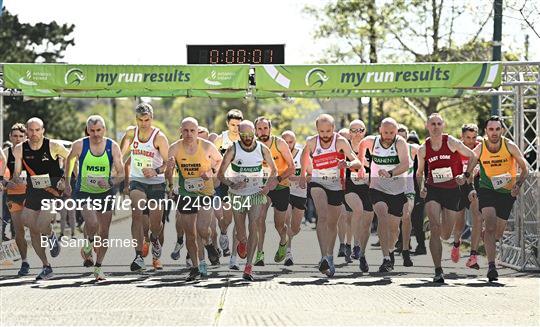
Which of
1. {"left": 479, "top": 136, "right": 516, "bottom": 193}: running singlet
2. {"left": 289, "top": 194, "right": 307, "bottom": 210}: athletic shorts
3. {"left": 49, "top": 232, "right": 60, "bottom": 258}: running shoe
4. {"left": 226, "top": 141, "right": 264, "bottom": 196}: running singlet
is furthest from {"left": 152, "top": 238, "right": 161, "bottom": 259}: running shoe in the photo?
{"left": 479, "top": 136, "right": 516, "bottom": 193}: running singlet

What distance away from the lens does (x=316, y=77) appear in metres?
19.0

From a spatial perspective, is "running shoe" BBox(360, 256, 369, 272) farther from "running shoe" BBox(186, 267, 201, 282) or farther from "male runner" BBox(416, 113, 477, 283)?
"running shoe" BBox(186, 267, 201, 282)

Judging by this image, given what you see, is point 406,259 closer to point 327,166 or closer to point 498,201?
point 498,201

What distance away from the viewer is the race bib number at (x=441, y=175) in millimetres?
15562

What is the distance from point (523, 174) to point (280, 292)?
3726mm

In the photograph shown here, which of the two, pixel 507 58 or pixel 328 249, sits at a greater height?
pixel 507 58

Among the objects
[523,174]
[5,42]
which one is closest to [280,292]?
[523,174]

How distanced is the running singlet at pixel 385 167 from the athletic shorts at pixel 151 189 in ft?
8.81

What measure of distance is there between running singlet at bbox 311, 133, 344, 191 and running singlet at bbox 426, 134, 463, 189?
3.70ft

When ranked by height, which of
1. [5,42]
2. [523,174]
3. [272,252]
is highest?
[5,42]

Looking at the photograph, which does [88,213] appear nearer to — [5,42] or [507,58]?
[507,58]

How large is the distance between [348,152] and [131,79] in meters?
4.78

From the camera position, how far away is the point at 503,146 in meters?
15.8

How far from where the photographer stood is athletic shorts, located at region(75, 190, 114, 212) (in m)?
15.1
